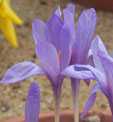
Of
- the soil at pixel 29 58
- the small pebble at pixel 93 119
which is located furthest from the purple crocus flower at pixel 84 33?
the soil at pixel 29 58

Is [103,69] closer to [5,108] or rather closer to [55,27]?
[55,27]

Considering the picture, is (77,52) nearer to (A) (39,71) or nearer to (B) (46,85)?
(A) (39,71)

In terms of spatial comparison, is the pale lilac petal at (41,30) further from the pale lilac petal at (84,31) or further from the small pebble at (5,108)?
the small pebble at (5,108)

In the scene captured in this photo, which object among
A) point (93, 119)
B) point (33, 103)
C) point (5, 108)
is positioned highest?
point (33, 103)

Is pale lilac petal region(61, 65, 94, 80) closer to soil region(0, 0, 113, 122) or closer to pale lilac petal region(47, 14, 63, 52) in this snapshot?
pale lilac petal region(47, 14, 63, 52)

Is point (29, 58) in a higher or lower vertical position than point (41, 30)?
lower

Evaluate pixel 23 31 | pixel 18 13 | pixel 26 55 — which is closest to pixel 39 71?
pixel 26 55

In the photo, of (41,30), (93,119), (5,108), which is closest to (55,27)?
(41,30)
